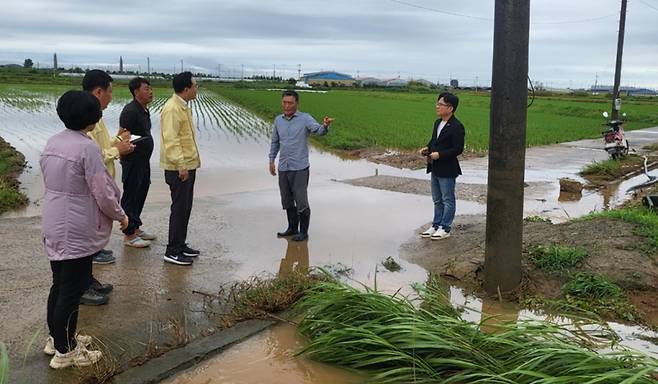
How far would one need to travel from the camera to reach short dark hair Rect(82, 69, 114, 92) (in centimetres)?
430

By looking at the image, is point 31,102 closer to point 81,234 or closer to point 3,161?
point 3,161

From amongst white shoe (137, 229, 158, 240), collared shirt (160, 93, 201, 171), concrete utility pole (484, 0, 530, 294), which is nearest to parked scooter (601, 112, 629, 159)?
concrete utility pole (484, 0, 530, 294)

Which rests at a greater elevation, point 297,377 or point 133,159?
point 133,159

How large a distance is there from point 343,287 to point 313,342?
1.53ft

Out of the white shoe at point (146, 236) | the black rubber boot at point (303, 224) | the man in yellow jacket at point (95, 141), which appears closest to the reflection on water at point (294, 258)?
the black rubber boot at point (303, 224)

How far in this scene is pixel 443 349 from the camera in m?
3.07

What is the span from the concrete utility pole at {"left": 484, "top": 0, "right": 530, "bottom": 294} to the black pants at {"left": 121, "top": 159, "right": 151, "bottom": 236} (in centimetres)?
348

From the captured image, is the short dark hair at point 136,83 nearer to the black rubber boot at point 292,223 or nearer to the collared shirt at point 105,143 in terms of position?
the collared shirt at point 105,143

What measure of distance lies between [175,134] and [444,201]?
3000 millimetres

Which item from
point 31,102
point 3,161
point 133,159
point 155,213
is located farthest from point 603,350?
point 31,102

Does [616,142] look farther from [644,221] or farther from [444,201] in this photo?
[444,201]

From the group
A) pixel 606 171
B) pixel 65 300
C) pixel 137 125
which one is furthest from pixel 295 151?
pixel 606 171

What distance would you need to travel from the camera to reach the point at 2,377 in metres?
2.35

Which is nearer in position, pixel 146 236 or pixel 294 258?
pixel 294 258
